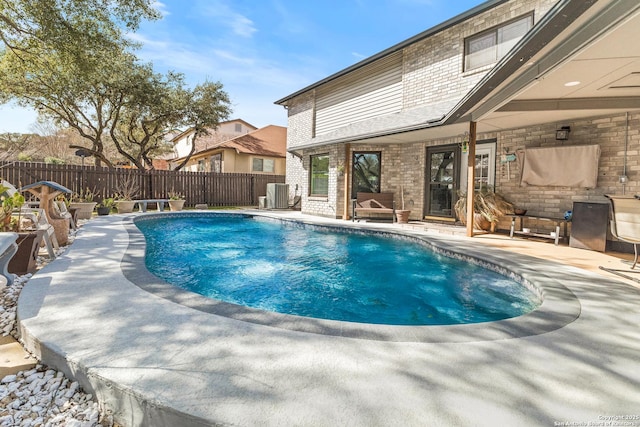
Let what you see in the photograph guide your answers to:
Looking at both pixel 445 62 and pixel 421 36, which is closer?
pixel 445 62

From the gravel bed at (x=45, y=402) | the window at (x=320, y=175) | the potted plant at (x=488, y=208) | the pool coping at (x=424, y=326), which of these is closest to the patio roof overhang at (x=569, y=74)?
the potted plant at (x=488, y=208)

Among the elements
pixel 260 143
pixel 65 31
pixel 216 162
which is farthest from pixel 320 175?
pixel 216 162

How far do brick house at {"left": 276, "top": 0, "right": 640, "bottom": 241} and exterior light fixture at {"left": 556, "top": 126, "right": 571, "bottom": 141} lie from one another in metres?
0.05

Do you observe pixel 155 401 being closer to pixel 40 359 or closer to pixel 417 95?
pixel 40 359

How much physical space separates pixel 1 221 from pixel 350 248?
6000 millimetres

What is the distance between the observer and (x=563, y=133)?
22.9ft

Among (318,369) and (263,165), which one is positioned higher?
(263,165)

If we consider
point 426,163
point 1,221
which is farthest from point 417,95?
point 1,221

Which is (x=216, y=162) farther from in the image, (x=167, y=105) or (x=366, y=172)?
(x=366, y=172)

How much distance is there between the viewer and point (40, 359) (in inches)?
88.1

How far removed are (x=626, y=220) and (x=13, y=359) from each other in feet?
22.7

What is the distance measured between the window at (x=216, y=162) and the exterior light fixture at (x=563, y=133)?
→ 61.9 ft

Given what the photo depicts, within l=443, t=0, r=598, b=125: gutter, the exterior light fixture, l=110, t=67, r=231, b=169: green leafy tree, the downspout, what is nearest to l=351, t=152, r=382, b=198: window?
l=443, t=0, r=598, b=125: gutter

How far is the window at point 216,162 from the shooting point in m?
21.9
